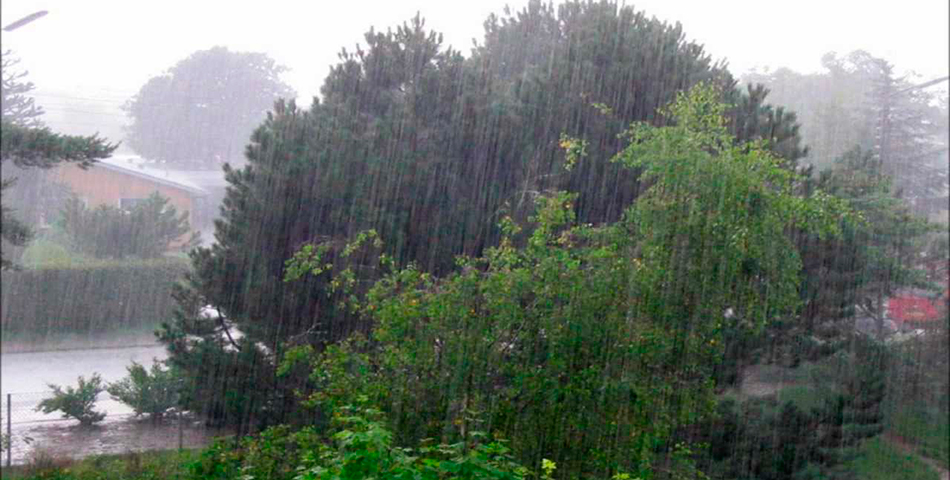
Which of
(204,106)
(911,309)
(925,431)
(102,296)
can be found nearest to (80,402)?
(102,296)

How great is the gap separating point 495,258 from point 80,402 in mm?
7141

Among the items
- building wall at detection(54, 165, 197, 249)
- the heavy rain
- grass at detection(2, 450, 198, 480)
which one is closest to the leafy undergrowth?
the heavy rain

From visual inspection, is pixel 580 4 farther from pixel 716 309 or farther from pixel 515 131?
pixel 716 309

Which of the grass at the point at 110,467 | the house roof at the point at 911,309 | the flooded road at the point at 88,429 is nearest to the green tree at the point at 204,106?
the flooded road at the point at 88,429

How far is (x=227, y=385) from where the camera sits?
10.6 metres

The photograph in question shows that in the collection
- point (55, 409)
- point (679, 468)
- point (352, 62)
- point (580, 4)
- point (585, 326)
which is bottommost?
point (55, 409)

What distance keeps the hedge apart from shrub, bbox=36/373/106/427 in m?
0.66

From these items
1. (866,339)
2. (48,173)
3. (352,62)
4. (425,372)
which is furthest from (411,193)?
(866,339)

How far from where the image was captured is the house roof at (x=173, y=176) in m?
12.6

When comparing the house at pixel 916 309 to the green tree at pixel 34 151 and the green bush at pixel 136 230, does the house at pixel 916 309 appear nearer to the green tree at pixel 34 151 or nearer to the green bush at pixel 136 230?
the green bush at pixel 136 230

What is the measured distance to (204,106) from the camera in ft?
47.4

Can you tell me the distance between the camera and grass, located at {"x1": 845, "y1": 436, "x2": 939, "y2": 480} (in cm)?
1107

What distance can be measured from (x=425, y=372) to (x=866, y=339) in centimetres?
796

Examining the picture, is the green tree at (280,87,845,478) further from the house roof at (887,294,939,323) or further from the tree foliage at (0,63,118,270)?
the house roof at (887,294,939,323)
